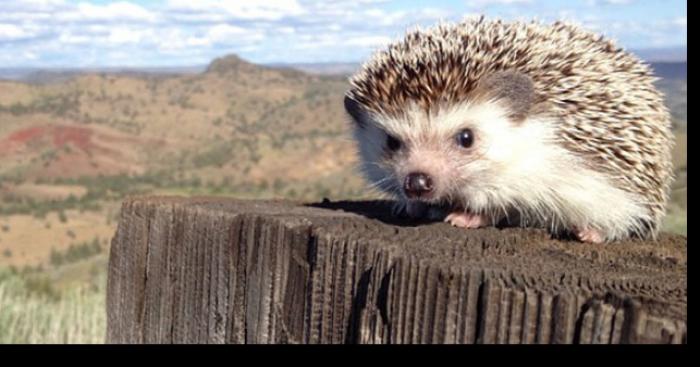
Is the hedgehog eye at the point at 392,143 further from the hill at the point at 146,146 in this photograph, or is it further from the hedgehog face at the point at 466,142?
the hill at the point at 146,146

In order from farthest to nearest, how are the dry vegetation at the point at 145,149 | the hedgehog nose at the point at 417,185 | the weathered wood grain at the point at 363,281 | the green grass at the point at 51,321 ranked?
the dry vegetation at the point at 145,149, the green grass at the point at 51,321, the hedgehog nose at the point at 417,185, the weathered wood grain at the point at 363,281

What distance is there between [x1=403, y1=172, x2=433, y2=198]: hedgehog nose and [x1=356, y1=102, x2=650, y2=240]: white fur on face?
0.08 m

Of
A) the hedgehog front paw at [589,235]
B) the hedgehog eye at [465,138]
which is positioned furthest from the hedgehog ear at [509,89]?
the hedgehog front paw at [589,235]

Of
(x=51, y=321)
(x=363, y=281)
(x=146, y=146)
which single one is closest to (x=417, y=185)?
(x=363, y=281)

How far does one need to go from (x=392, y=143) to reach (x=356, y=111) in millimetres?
398

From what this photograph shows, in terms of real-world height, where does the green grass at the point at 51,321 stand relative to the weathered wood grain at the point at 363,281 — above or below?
below

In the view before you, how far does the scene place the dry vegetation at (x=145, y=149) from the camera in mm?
40531

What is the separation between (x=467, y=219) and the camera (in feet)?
16.8

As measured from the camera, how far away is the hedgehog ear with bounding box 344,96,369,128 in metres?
5.88

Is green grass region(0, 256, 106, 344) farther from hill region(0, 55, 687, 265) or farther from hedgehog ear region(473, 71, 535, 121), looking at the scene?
hill region(0, 55, 687, 265)

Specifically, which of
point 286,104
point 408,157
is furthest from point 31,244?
point 286,104

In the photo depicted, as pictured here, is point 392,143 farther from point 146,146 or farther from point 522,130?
point 146,146

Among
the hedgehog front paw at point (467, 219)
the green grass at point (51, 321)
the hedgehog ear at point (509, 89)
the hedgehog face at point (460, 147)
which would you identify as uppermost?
the hedgehog ear at point (509, 89)
